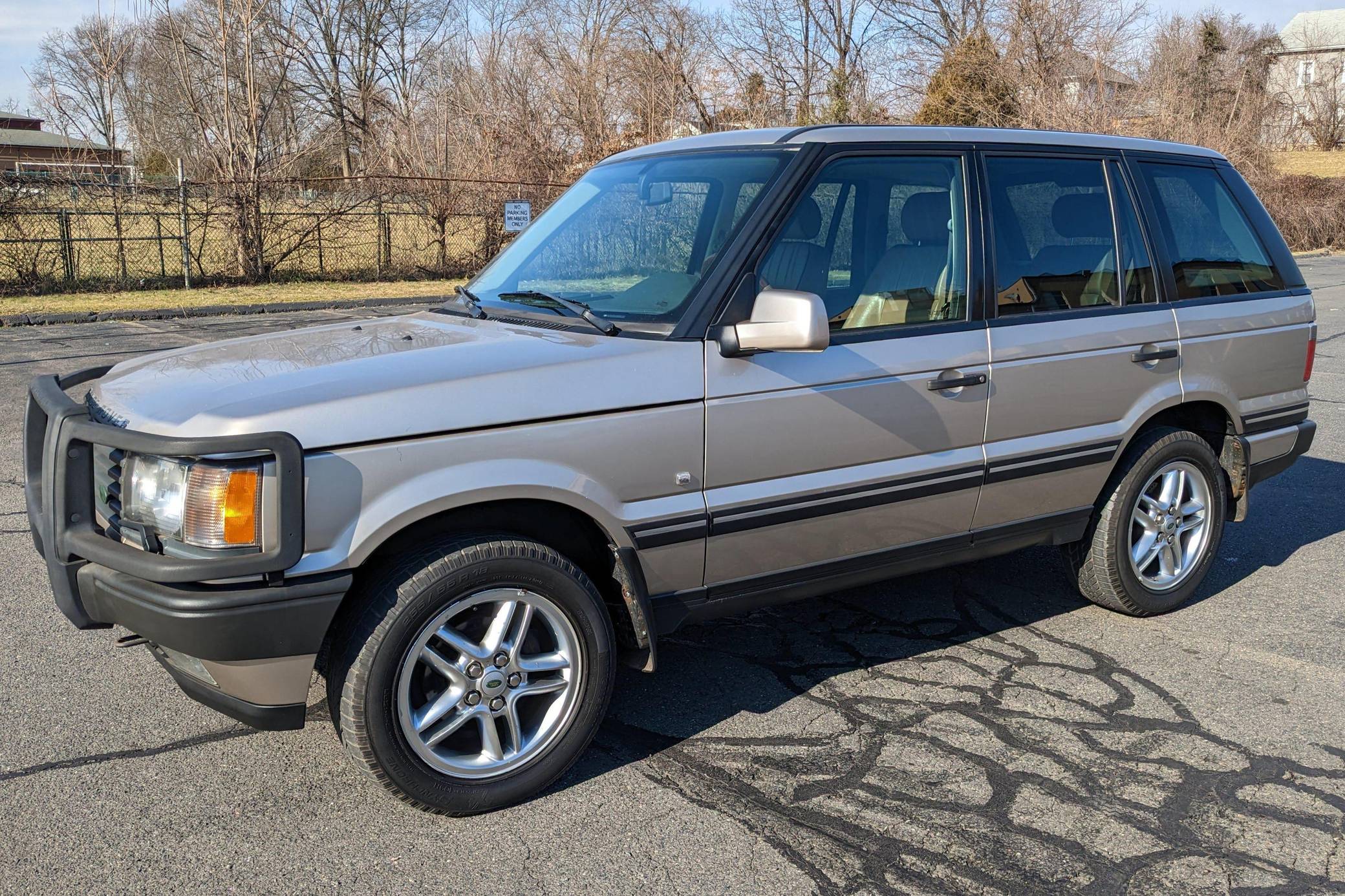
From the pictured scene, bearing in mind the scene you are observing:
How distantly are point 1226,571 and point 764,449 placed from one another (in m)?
3.23

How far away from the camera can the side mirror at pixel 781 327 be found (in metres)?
3.32

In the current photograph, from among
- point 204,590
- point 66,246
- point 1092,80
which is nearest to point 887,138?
point 204,590

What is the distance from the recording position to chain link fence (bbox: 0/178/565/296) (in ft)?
59.7

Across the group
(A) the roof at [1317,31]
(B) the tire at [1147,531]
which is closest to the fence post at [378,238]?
(B) the tire at [1147,531]

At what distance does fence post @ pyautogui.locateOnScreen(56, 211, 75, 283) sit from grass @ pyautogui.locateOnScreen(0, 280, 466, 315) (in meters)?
0.40

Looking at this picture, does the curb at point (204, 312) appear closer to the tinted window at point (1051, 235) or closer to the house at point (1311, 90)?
the tinted window at point (1051, 235)

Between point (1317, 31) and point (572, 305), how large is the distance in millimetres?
109326

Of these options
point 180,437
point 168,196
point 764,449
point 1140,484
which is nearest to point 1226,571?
point 1140,484

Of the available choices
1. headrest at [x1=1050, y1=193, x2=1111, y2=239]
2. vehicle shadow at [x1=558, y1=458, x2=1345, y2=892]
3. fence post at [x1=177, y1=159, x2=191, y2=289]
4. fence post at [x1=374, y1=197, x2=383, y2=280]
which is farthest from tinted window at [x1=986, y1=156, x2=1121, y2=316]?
fence post at [x1=374, y1=197, x2=383, y2=280]

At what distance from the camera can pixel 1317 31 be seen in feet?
304

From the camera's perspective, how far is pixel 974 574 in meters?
5.40

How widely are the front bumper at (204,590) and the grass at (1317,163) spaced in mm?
46462

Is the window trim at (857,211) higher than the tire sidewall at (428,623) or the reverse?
higher

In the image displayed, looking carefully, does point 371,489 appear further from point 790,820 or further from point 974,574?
point 974,574
